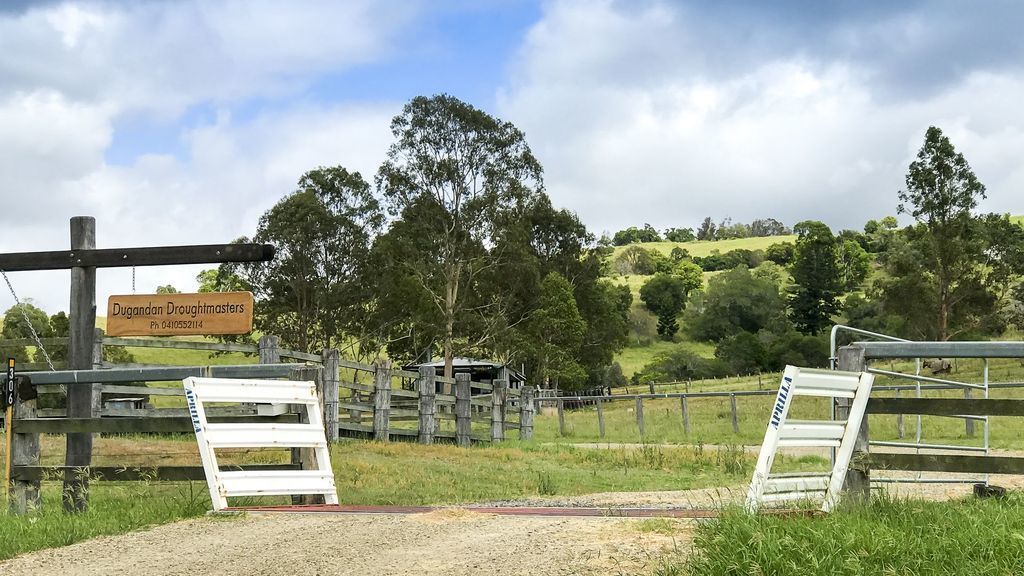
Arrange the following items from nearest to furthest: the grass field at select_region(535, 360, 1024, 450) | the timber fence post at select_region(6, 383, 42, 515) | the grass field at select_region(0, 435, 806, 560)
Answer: the grass field at select_region(0, 435, 806, 560) < the timber fence post at select_region(6, 383, 42, 515) < the grass field at select_region(535, 360, 1024, 450)

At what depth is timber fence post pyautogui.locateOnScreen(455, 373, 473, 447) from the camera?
20.2m

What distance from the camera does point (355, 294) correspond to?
49.4 meters

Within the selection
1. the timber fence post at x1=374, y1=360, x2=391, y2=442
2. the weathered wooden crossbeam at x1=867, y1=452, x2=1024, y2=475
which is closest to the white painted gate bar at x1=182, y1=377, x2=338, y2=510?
the weathered wooden crossbeam at x1=867, y1=452, x2=1024, y2=475

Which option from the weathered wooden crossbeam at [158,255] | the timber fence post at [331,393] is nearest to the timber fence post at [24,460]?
the weathered wooden crossbeam at [158,255]

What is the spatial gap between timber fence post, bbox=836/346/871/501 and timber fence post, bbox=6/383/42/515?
640 centimetres

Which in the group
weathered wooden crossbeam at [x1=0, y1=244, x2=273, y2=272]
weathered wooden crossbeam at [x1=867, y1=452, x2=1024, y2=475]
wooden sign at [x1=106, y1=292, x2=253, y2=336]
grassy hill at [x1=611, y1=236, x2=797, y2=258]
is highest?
grassy hill at [x1=611, y1=236, x2=797, y2=258]

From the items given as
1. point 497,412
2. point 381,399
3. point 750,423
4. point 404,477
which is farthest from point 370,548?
point 750,423

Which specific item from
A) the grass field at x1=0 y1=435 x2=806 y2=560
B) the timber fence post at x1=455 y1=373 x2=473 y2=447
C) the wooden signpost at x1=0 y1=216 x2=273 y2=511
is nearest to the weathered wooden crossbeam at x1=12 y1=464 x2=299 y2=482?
the grass field at x1=0 y1=435 x2=806 y2=560

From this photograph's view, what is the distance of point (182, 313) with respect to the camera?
10328mm

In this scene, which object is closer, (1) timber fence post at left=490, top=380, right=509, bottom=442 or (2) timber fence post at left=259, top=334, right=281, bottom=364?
(2) timber fence post at left=259, top=334, right=281, bottom=364

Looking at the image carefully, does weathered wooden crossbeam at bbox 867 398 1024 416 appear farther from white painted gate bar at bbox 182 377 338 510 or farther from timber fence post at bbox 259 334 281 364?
timber fence post at bbox 259 334 281 364

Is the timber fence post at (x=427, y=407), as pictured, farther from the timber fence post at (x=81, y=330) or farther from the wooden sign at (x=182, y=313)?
the timber fence post at (x=81, y=330)

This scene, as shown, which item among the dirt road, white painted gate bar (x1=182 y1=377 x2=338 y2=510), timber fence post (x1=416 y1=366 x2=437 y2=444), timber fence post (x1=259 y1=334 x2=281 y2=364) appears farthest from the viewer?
timber fence post (x1=416 y1=366 x2=437 y2=444)

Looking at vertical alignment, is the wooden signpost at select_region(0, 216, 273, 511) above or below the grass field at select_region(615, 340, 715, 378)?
above
